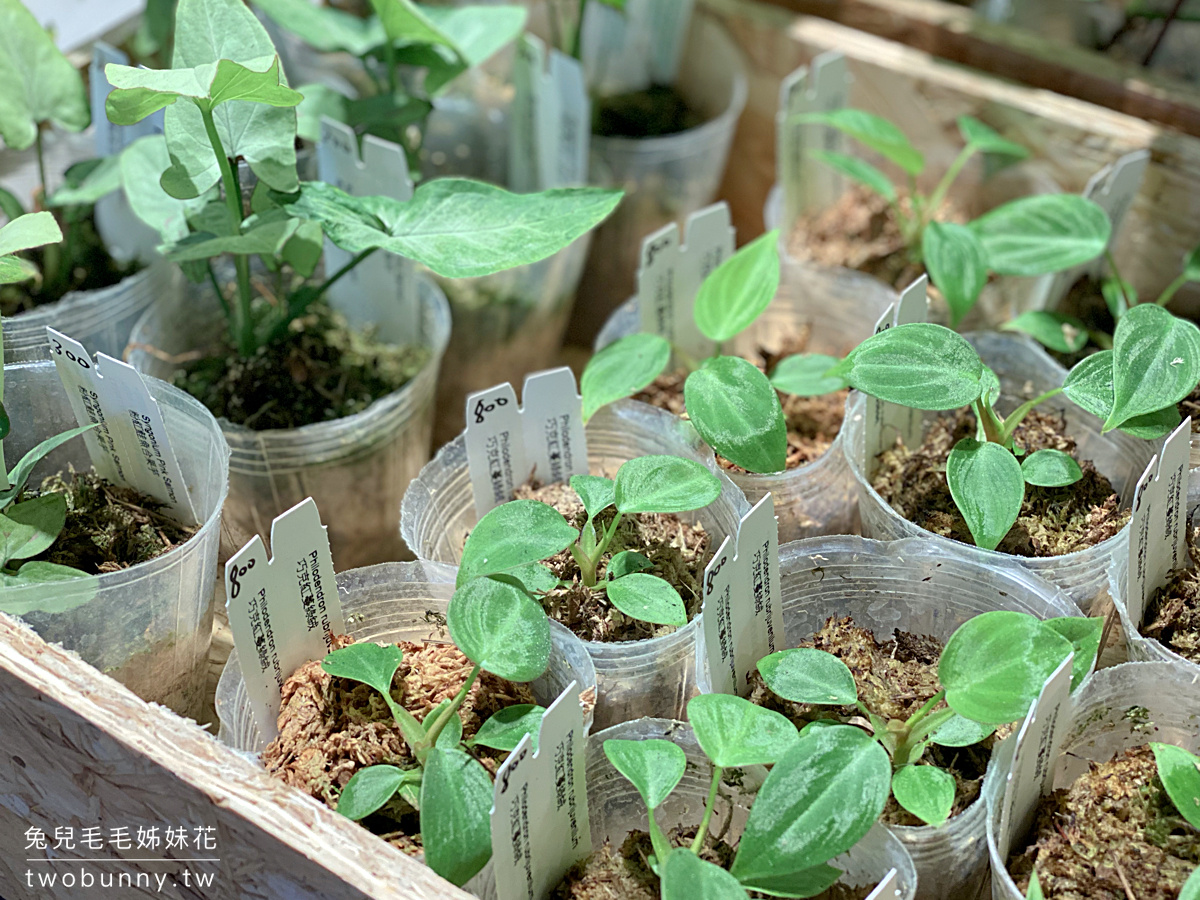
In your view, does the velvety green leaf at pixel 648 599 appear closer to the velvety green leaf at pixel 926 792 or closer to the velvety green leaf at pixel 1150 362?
the velvety green leaf at pixel 926 792

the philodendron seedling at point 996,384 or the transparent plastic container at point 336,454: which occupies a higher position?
the philodendron seedling at point 996,384

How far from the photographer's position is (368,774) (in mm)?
707

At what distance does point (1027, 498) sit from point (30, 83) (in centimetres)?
105

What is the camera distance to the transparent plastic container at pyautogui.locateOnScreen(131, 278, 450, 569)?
104cm

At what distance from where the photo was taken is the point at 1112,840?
71 cm

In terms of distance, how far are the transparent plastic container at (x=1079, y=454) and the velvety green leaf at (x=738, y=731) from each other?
0.80 feet

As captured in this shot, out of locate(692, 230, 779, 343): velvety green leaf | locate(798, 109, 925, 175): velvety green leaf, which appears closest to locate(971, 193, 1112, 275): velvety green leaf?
locate(798, 109, 925, 175): velvety green leaf

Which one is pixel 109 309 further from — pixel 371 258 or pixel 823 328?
pixel 823 328

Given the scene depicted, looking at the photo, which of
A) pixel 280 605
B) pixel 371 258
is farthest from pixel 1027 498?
pixel 371 258

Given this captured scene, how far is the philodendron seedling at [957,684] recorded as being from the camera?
0.68 metres

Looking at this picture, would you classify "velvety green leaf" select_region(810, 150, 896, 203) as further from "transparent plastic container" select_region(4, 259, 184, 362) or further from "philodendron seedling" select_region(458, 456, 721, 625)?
"transparent plastic container" select_region(4, 259, 184, 362)

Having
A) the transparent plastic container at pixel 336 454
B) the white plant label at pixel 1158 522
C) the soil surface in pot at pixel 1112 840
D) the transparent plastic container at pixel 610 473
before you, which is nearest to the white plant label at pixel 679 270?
the transparent plastic container at pixel 610 473

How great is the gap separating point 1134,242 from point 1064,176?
12 centimetres

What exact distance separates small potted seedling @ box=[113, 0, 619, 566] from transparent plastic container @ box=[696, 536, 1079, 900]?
34 centimetres
